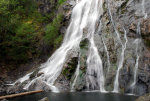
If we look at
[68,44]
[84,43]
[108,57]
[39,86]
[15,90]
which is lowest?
[15,90]

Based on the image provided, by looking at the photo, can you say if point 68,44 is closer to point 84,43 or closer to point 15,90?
point 84,43

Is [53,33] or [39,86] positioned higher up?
[53,33]

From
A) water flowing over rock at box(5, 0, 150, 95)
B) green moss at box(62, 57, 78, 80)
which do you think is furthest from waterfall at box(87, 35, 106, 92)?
green moss at box(62, 57, 78, 80)

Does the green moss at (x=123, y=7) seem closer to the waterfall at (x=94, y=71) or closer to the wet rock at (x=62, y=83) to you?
the waterfall at (x=94, y=71)

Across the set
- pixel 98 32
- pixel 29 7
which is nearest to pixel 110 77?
pixel 98 32

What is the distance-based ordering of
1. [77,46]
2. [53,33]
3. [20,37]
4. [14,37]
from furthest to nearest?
[53,33], [20,37], [14,37], [77,46]

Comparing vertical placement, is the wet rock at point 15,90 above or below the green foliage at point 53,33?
below

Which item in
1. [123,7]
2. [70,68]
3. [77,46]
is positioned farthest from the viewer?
[77,46]

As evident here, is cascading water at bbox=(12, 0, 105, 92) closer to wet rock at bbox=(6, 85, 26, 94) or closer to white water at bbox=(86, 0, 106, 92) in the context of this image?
white water at bbox=(86, 0, 106, 92)

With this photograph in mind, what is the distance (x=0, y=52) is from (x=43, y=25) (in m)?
7.83

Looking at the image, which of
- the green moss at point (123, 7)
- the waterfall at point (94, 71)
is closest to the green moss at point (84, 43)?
the waterfall at point (94, 71)

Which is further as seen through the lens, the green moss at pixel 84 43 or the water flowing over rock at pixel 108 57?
the green moss at pixel 84 43

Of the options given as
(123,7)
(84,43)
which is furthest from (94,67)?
(123,7)

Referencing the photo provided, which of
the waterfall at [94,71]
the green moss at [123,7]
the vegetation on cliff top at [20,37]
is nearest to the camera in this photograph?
the waterfall at [94,71]
